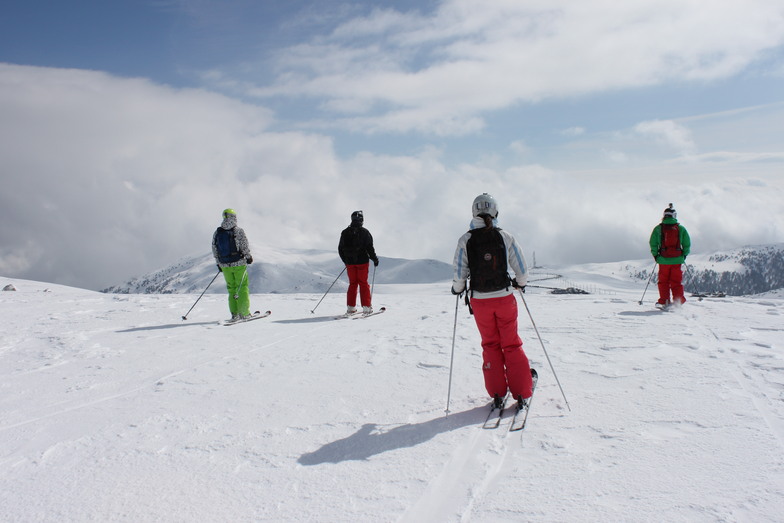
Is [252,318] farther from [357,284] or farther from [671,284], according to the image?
[671,284]

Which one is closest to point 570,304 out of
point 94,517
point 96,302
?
point 94,517

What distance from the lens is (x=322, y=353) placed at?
8344mm

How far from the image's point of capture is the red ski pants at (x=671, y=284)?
1309 cm

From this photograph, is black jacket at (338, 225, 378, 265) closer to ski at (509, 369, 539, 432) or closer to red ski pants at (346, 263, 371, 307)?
red ski pants at (346, 263, 371, 307)

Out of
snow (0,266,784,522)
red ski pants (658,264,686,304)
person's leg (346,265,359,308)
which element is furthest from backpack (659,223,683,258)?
person's leg (346,265,359,308)

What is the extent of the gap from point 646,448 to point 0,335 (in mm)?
11396

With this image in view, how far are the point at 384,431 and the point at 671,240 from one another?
11548mm

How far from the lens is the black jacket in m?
12.6

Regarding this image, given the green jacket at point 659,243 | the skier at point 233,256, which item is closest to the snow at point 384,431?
the skier at point 233,256

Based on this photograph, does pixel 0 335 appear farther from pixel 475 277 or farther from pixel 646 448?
pixel 646 448

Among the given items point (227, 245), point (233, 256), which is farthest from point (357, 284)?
point (227, 245)

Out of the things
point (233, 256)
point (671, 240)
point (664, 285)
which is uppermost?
point (671, 240)

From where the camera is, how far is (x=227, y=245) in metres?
11.8

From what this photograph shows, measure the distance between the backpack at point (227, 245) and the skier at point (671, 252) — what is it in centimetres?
1100
